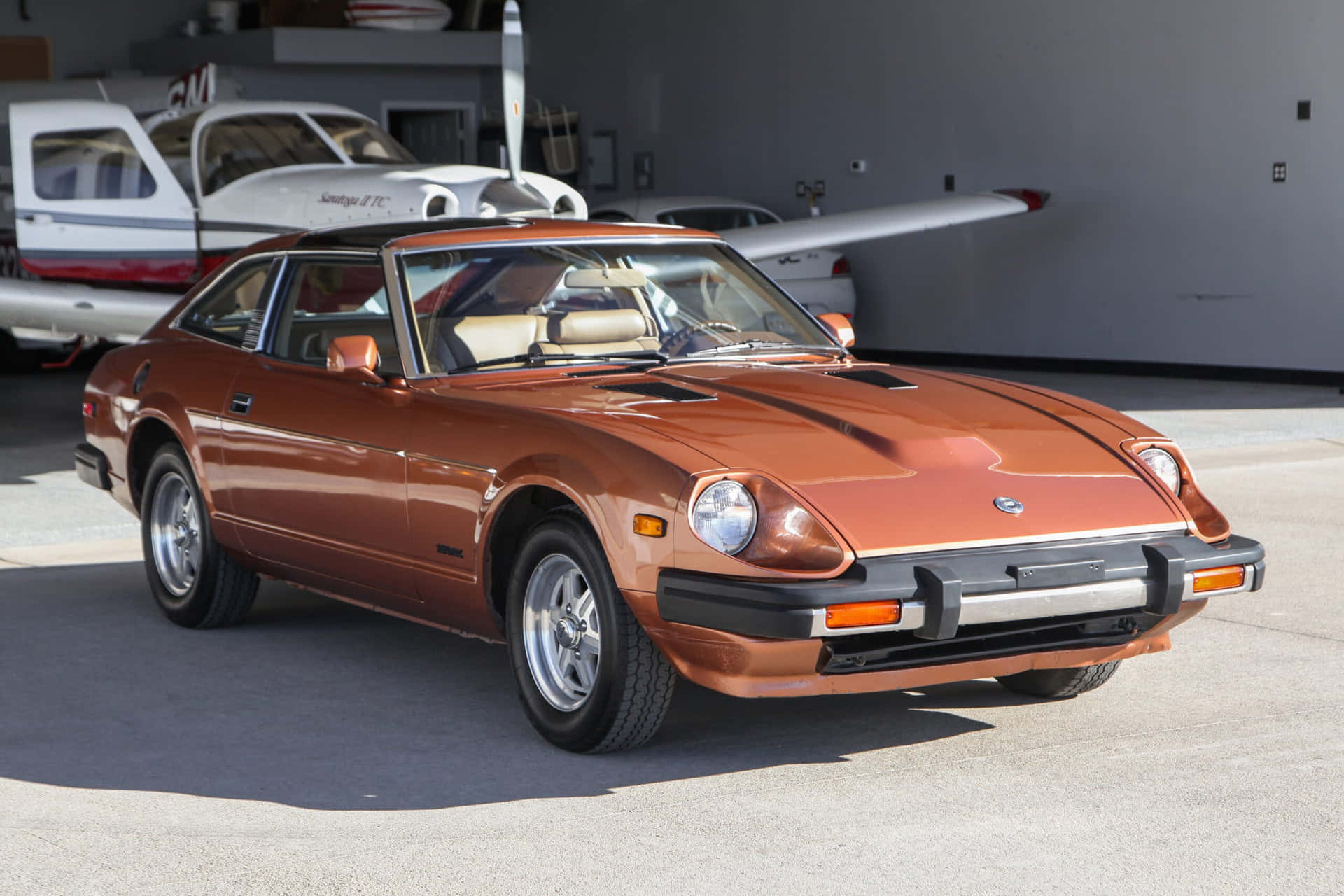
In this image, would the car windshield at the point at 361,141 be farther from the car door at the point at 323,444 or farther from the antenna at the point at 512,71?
the car door at the point at 323,444

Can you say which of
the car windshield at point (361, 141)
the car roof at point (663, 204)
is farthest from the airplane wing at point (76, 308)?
the car roof at point (663, 204)

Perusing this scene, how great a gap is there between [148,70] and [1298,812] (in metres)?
24.4

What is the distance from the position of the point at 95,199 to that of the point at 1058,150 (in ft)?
31.2

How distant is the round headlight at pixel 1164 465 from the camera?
499cm

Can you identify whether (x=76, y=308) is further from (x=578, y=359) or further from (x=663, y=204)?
(x=578, y=359)

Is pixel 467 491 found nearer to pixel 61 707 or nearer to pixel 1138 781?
pixel 61 707

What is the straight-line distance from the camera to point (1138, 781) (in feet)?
A: 14.8

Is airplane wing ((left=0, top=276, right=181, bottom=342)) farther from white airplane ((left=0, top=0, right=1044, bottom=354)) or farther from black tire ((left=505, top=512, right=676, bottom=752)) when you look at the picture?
black tire ((left=505, top=512, right=676, bottom=752))

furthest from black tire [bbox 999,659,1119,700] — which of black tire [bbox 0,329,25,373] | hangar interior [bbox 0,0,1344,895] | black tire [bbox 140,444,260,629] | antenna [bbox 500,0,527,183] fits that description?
black tire [bbox 0,329,25,373]

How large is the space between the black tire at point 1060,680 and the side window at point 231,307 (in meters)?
3.10

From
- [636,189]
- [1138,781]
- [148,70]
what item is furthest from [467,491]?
[148,70]

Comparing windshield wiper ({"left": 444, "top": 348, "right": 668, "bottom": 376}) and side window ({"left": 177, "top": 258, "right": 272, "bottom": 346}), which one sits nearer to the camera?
windshield wiper ({"left": 444, "top": 348, "right": 668, "bottom": 376})

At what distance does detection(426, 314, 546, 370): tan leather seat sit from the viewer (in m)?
5.57

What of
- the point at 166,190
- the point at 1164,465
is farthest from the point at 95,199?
the point at 1164,465
